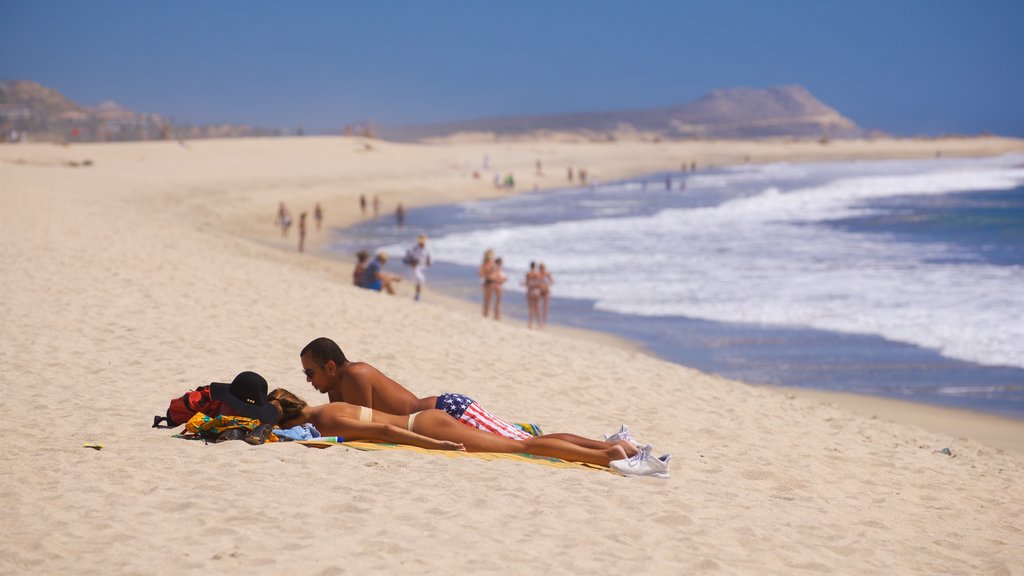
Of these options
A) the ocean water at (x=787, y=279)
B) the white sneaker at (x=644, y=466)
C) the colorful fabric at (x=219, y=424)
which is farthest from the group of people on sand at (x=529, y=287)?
the colorful fabric at (x=219, y=424)

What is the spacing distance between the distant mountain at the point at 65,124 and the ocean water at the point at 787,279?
4211cm

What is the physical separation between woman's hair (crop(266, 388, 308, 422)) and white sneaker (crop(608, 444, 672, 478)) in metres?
2.14

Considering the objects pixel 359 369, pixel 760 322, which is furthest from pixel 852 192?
pixel 359 369

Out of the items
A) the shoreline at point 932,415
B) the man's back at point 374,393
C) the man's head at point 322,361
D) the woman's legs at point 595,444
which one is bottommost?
the shoreline at point 932,415

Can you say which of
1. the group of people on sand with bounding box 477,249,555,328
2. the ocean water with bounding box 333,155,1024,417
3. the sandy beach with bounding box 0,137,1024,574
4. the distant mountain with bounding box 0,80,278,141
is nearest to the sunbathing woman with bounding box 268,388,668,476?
the sandy beach with bounding box 0,137,1024,574

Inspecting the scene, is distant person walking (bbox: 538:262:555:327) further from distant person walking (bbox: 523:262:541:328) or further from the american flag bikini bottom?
the american flag bikini bottom

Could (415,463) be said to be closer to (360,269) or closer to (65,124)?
(360,269)

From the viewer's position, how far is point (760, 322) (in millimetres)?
15977

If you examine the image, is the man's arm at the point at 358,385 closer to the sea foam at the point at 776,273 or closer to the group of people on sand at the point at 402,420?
the group of people on sand at the point at 402,420

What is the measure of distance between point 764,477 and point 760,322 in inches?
363

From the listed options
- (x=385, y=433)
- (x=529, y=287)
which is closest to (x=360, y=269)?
(x=529, y=287)

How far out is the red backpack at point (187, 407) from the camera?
22.1 feet

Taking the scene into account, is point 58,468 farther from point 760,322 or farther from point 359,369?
point 760,322

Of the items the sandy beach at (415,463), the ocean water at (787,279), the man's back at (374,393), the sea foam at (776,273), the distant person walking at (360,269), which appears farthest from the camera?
the distant person walking at (360,269)
